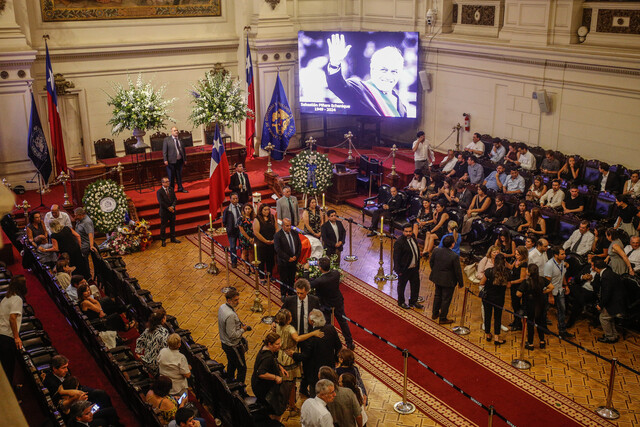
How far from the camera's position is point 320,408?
5953 mm

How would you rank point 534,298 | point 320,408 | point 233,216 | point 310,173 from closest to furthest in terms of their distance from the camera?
point 320,408 → point 534,298 → point 233,216 → point 310,173

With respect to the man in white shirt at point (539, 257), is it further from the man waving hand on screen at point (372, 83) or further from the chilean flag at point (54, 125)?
the chilean flag at point (54, 125)

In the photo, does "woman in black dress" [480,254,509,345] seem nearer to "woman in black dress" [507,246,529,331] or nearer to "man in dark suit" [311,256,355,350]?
"woman in black dress" [507,246,529,331]

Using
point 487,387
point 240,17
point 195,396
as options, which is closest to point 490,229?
point 487,387

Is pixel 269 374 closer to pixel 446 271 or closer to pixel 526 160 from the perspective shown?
pixel 446 271

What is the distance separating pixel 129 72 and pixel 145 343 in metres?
11.4

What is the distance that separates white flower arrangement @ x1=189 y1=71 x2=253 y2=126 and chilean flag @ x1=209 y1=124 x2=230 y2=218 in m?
2.37

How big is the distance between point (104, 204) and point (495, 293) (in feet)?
26.6

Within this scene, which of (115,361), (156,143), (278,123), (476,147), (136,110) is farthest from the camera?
(278,123)

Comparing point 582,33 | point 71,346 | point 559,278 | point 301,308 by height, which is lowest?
point 71,346

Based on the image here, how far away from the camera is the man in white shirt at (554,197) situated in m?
12.6

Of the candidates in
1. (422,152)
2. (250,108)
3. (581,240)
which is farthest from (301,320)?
(250,108)

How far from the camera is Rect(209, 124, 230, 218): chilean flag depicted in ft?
45.7

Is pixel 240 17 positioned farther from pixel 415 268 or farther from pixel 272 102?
pixel 415 268
